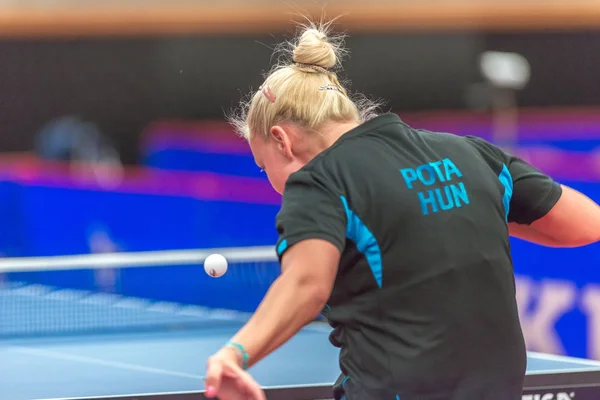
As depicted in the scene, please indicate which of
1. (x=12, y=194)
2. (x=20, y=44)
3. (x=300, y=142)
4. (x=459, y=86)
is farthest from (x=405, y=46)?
(x=300, y=142)

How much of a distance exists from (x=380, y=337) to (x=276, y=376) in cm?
158

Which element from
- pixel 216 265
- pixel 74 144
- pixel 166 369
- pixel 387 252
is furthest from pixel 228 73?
pixel 387 252

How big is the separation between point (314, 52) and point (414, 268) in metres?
0.49

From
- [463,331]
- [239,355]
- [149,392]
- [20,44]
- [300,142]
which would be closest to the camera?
[239,355]

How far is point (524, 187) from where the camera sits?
6.59ft

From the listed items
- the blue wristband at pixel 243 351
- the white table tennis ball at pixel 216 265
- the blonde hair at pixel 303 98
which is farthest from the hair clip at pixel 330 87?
the white table tennis ball at pixel 216 265

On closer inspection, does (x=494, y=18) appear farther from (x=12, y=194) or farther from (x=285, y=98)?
(x=285, y=98)

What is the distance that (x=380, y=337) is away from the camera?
1.80m

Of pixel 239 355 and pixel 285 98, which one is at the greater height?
pixel 285 98

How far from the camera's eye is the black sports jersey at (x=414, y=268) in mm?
1748

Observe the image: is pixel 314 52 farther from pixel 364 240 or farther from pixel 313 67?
pixel 364 240

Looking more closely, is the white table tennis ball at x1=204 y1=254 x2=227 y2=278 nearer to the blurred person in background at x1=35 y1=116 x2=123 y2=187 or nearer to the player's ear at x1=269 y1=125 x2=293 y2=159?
the player's ear at x1=269 y1=125 x2=293 y2=159

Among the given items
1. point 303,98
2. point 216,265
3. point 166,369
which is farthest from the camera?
point 166,369

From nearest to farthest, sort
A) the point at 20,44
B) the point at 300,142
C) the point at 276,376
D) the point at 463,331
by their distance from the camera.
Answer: the point at 463,331 → the point at 300,142 → the point at 276,376 → the point at 20,44
